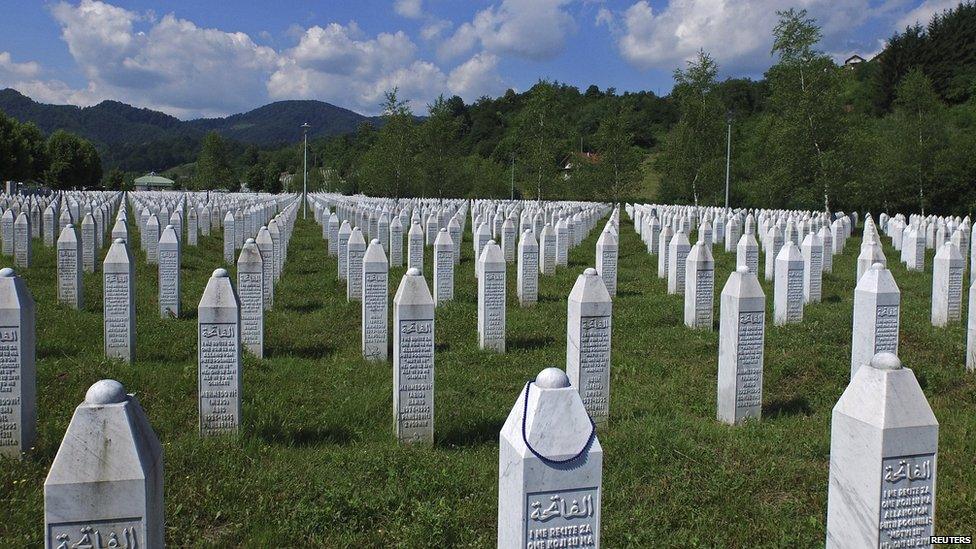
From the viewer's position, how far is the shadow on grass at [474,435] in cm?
671

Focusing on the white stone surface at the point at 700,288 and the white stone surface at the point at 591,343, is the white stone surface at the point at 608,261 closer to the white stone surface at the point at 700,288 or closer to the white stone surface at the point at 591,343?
the white stone surface at the point at 700,288

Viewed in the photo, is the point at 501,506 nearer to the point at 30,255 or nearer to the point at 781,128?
the point at 30,255

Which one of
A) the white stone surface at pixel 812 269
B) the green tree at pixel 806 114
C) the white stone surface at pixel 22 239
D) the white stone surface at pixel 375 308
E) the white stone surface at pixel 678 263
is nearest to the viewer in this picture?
the white stone surface at pixel 375 308

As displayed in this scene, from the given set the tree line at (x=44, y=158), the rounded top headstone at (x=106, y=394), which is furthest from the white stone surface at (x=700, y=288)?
the tree line at (x=44, y=158)

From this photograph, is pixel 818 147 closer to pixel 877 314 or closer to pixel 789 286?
pixel 789 286

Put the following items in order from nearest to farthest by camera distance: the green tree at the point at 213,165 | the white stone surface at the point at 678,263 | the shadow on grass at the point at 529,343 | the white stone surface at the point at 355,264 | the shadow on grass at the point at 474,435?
the shadow on grass at the point at 474,435 < the shadow on grass at the point at 529,343 < the white stone surface at the point at 355,264 < the white stone surface at the point at 678,263 < the green tree at the point at 213,165

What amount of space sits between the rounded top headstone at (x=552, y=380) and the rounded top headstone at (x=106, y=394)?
165cm

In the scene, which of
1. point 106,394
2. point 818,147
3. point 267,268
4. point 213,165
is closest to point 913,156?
point 818,147

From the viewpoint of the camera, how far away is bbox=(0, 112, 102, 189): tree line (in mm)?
53044

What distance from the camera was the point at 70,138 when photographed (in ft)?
266

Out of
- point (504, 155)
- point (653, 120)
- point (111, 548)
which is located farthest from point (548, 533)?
point (653, 120)

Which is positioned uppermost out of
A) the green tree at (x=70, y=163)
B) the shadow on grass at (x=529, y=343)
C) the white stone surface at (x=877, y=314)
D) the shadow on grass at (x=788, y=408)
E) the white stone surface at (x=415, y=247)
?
the green tree at (x=70, y=163)

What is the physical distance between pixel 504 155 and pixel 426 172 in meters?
41.9

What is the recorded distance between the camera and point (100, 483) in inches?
108
